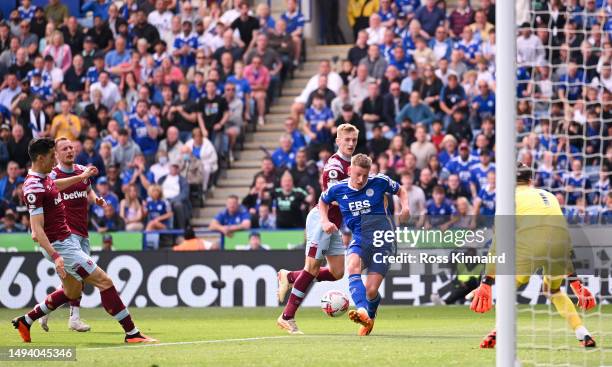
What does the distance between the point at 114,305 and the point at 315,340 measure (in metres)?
2.12

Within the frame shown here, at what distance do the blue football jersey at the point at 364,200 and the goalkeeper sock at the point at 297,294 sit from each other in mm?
1128

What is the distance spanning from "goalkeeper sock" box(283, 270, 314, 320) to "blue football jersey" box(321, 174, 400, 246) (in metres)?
1.13

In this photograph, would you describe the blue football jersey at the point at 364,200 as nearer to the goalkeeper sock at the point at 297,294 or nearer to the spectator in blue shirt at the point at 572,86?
the goalkeeper sock at the point at 297,294

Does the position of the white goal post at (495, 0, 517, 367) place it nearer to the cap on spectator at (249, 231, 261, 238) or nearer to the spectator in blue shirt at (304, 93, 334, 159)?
the cap on spectator at (249, 231, 261, 238)

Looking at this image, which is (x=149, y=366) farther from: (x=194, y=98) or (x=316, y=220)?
(x=194, y=98)

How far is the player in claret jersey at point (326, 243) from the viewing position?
46.9 ft

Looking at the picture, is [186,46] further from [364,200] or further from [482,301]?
[482,301]

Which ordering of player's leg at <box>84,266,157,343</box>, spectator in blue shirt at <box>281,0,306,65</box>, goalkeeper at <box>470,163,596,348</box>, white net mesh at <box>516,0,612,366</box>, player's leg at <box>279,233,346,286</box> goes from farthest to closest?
spectator in blue shirt at <box>281,0,306,65</box>, white net mesh at <box>516,0,612,366</box>, player's leg at <box>279,233,346,286</box>, player's leg at <box>84,266,157,343</box>, goalkeeper at <box>470,163,596,348</box>

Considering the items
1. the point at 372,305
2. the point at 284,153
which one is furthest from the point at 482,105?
the point at 372,305

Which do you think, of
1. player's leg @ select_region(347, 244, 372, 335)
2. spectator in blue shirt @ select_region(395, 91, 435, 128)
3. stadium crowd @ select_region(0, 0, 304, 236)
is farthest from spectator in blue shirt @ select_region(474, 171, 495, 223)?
player's leg @ select_region(347, 244, 372, 335)

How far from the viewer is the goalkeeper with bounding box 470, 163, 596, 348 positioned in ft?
38.0

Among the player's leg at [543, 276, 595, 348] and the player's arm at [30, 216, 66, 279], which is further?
the player's arm at [30, 216, 66, 279]

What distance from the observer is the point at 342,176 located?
14359 millimetres

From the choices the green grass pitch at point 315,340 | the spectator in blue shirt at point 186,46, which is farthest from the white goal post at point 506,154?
the spectator in blue shirt at point 186,46
